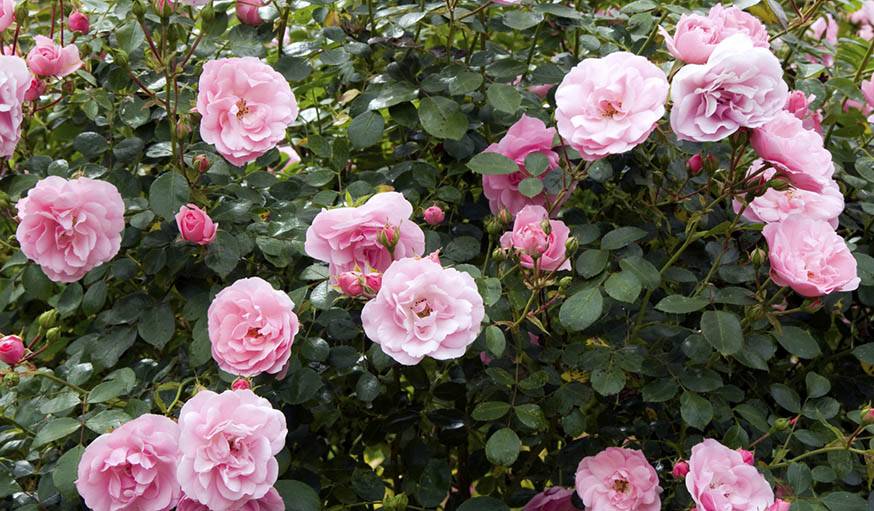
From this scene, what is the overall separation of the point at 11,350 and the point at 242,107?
19.2 inches

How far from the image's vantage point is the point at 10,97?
1.49 metres

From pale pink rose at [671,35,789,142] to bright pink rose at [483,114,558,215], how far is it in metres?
0.32

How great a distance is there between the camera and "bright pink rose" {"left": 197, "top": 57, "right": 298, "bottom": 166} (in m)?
1.48

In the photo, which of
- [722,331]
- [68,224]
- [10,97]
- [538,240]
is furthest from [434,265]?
[10,97]

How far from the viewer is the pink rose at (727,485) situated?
4.87 feet

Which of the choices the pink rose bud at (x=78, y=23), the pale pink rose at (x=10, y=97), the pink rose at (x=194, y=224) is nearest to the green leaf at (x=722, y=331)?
the pink rose at (x=194, y=224)

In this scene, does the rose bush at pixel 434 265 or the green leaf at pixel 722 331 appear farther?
the green leaf at pixel 722 331

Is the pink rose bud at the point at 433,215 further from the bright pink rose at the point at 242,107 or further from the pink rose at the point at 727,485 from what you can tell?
the pink rose at the point at 727,485

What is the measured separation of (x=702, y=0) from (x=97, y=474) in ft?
5.04

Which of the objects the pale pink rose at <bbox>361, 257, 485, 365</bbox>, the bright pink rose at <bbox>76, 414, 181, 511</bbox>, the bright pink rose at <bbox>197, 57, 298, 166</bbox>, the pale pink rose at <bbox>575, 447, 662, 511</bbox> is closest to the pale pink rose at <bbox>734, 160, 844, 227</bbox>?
the pale pink rose at <bbox>575, 447, 662, 511</bbox>


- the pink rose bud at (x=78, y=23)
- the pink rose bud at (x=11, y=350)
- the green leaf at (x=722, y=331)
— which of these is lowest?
the green leaf at (x=722, y=331)

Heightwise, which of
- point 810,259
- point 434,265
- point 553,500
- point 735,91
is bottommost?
point 553,500

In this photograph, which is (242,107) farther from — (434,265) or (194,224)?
(434,265)

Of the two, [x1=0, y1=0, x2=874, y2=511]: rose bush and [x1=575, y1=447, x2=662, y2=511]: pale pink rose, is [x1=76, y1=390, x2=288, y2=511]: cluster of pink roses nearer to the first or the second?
[x1=0, y1=0, x2=874, y2=511]: rose bush
